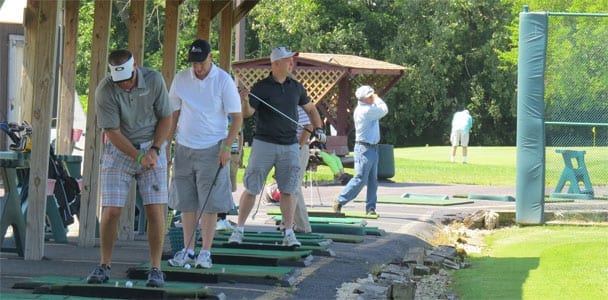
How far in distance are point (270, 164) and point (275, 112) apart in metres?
0.51

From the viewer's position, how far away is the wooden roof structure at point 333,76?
35.8m

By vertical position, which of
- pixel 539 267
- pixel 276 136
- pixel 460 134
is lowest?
pixel 539 267

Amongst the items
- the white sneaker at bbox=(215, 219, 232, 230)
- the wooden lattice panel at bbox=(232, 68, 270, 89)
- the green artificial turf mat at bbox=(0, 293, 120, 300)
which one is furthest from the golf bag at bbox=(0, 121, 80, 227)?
the wooden lattice panel at bbox=(232, 68, 270, 89)

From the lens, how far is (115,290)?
333 inches

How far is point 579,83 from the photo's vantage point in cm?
1738

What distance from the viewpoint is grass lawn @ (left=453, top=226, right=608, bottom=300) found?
34.7 feet

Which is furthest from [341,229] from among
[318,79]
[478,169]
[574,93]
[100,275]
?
[318,79]

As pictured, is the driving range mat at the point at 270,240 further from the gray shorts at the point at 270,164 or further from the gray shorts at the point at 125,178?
the gray shorts at the point at 125,178

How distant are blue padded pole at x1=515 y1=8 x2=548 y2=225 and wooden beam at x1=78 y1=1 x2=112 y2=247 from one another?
7152 millimetres

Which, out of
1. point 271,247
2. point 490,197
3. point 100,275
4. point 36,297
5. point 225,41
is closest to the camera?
point 36,297

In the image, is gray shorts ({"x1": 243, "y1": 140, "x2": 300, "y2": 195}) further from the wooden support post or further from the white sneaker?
the wooden support post

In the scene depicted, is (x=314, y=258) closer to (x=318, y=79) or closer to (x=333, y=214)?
(x=333, y=214)

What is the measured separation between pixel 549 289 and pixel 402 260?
6.12ft

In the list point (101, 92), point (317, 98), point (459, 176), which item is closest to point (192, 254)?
point (101, 92)
